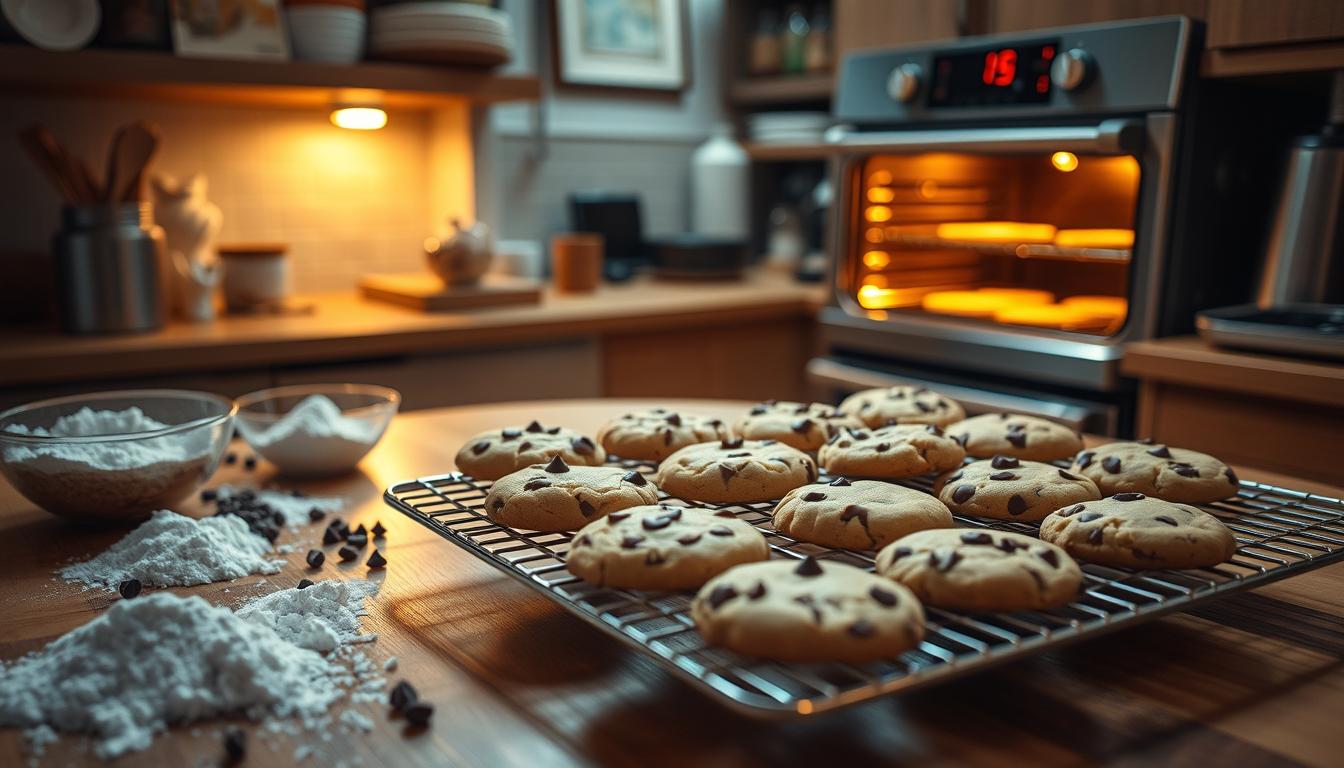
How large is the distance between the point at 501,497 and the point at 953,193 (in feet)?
6.75

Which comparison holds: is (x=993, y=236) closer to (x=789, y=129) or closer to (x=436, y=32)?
(x=789, y=129)

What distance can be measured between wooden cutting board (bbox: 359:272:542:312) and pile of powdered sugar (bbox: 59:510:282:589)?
1570mm

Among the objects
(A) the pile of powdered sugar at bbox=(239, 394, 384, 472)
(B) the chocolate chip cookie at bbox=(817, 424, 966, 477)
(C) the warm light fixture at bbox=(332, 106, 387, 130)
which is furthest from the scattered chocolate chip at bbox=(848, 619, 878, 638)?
(C) the warm light fixture at bbox=(332, 106, 387, 130)

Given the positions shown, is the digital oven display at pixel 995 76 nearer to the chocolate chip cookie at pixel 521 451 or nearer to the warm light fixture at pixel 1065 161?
the warm light fixture at pixel 1065 161

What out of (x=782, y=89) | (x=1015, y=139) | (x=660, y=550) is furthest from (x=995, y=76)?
(x=660, y=550)

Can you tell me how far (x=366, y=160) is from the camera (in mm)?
3094

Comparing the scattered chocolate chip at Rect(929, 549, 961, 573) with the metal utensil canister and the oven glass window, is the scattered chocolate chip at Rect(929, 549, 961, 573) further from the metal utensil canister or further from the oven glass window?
the metal utensil canister

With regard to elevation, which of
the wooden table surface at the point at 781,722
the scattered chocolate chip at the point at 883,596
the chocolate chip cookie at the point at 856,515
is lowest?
the wooden table surface at the point at 781,722

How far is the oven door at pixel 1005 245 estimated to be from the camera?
2.20 meters

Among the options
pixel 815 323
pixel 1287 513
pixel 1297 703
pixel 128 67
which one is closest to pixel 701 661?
pixel 1297 703

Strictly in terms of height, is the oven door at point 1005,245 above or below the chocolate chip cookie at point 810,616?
above

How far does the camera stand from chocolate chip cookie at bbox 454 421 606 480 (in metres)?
1.19

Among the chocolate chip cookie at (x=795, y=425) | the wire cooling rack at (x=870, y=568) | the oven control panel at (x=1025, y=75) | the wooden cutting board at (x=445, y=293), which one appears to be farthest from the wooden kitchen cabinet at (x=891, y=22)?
the wire cooling rack at (x=870, y=568)

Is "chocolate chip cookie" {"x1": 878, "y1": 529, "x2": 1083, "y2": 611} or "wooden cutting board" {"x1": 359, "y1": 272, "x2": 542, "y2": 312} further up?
"wooden cutting board" {"x1": 359, "y1": 272, "x2": 542, "y2": 312}
